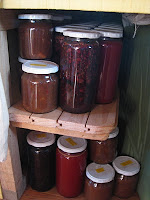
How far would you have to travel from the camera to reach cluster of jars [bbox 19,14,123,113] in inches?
25.2

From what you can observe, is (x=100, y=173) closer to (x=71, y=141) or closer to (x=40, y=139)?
(x=71, y=141)

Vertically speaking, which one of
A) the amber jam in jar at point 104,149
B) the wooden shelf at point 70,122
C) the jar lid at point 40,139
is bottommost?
the amber jam in jar at point 104,149

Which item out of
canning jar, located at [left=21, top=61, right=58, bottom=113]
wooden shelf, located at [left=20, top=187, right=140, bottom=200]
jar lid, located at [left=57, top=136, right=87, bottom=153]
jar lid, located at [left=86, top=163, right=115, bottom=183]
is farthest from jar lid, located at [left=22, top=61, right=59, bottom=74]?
wooden shelf, located at [left=20, top=187, right=140, bottom=200]

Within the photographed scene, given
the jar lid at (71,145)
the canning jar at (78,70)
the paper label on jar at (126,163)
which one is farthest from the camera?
the paper label on jar at (126,163)

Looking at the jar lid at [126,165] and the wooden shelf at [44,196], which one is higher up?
the jar lid at [126,165]

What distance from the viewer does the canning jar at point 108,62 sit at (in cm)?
72

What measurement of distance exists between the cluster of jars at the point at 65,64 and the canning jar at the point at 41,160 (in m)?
0.24

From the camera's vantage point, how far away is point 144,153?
94cm

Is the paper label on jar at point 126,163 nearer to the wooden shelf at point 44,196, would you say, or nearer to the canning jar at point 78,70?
the wooden shelf at point 44,196

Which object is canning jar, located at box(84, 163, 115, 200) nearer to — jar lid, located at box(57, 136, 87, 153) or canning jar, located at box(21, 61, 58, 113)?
jar lid, located at box(57, 136, 87, 153)

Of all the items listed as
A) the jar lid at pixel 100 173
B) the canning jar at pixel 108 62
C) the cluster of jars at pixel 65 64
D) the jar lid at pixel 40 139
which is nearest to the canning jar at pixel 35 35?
the cluster of jars at pixel 65 64

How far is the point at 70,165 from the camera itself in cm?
88

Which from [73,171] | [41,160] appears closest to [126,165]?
[73,171]

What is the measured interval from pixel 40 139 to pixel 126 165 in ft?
1.43
